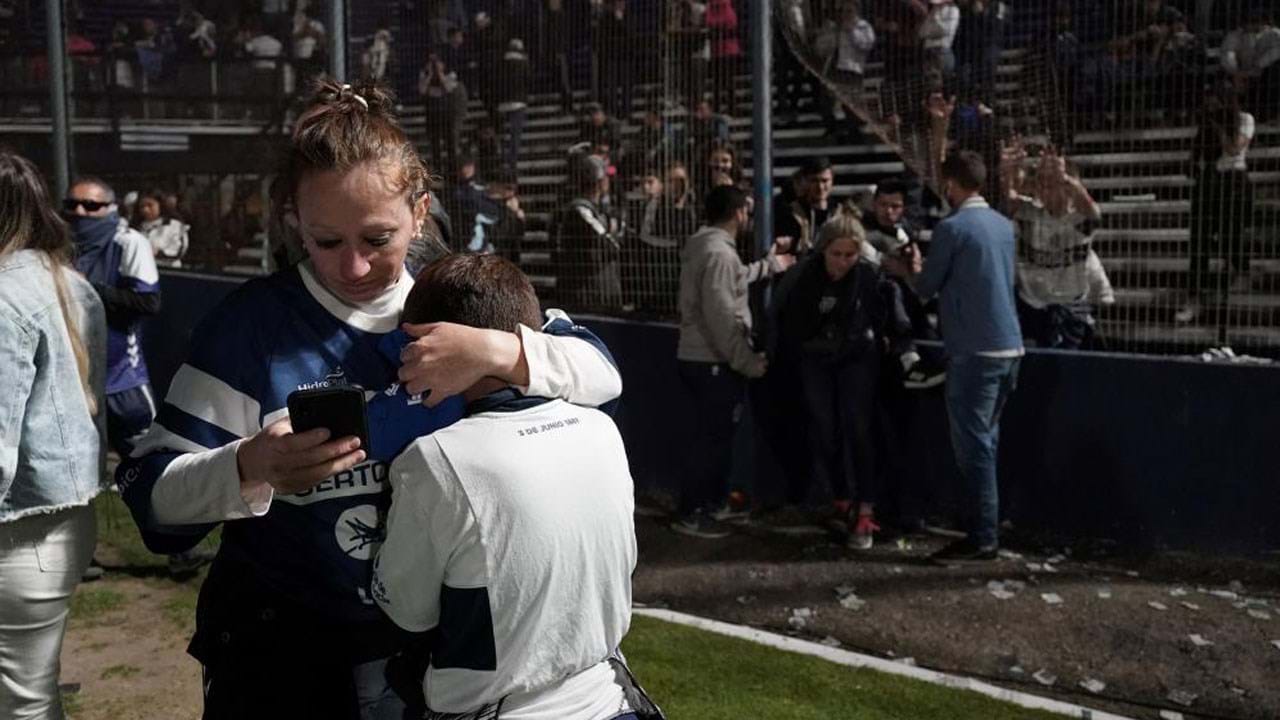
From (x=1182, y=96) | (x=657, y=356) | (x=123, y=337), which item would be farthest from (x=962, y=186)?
(x=123, y=337)

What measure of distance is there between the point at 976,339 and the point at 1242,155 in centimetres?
167

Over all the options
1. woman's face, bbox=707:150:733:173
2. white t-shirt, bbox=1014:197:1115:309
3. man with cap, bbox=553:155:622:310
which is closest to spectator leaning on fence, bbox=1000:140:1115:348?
white t-shirt, bbox=1014:197:1115:309

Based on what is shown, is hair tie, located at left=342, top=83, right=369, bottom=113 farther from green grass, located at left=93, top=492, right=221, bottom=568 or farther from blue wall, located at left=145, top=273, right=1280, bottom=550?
blue wall, located at left=145, top=273, right=1280, bottom=550

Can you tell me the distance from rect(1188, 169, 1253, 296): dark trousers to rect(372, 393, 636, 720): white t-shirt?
581cm

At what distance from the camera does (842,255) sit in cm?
789

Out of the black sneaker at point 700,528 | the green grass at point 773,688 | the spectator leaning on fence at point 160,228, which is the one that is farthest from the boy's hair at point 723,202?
the spectator leaning on fence at point 160,228

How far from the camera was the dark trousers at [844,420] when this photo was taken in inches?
311

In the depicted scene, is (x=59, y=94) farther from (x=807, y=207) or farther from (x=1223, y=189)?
(x=1223, y=189)

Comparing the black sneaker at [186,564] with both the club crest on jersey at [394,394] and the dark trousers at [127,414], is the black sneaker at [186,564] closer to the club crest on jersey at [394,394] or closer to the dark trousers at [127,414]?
the dark trousers at [127,414]

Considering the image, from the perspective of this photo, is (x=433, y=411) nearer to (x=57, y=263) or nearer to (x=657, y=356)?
(x=57, y=263)

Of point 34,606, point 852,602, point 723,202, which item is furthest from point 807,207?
point 34,606

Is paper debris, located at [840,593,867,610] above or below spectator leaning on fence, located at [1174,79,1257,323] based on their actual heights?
below

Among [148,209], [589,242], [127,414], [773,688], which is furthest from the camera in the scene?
[148,209]

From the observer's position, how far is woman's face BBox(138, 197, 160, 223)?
1294 cm
